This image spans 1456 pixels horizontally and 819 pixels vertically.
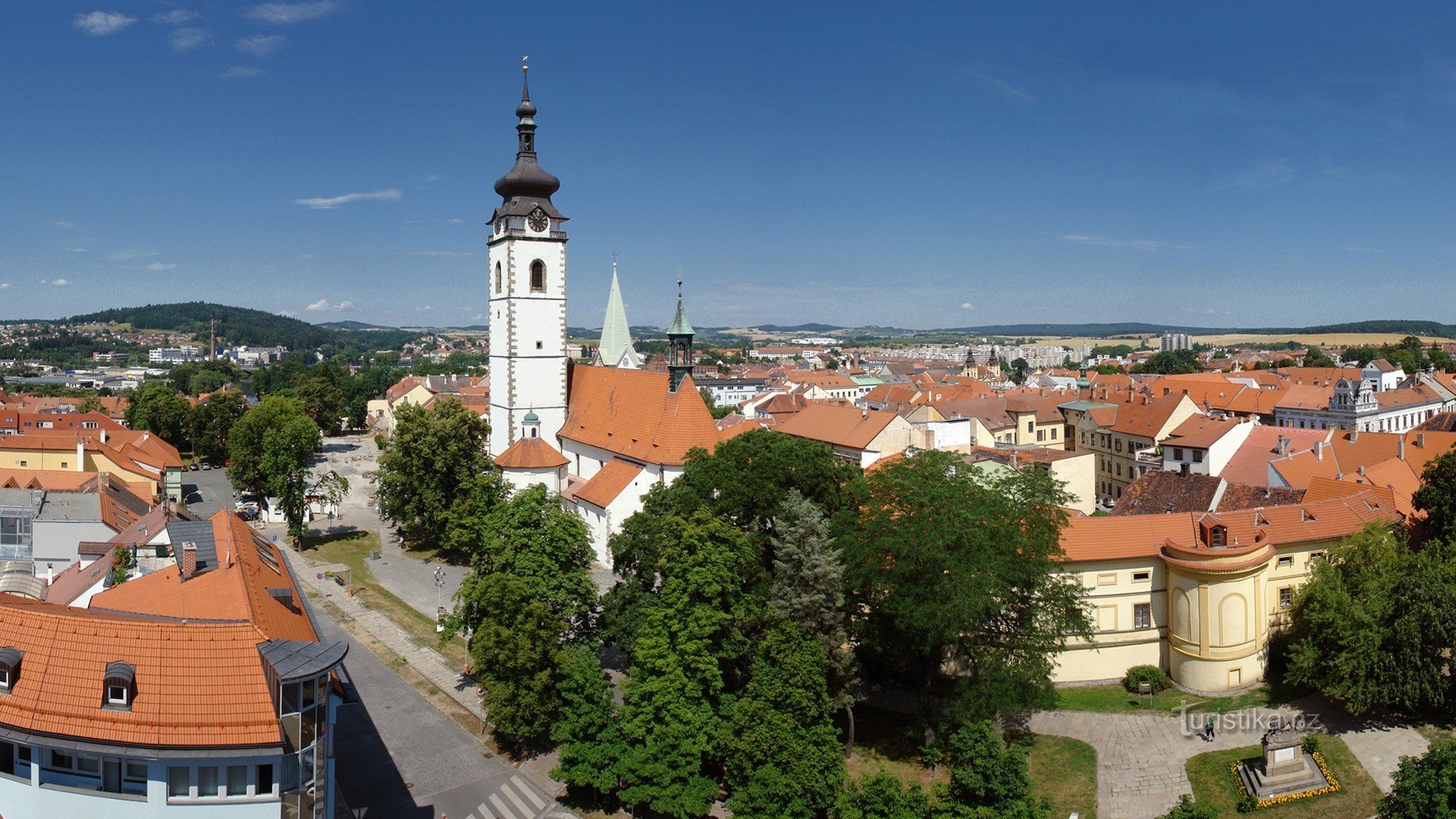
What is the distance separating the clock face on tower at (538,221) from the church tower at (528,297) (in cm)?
4

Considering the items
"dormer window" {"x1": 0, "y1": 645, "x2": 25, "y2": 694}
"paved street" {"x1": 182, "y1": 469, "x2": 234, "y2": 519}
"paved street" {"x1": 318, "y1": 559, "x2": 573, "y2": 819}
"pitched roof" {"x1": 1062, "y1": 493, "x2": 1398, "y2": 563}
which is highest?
"dormer window" {"x1": 0, "y1": 645, "x2": 25, "y2": 694}

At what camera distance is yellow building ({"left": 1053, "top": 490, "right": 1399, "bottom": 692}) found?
96.7ft

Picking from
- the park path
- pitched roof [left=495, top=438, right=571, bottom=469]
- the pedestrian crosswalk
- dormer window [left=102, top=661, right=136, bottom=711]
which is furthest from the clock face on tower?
dormer window [left=102, top=661, right=136, bottom=711]

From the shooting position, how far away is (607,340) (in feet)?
243

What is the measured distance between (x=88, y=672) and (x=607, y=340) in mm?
59319

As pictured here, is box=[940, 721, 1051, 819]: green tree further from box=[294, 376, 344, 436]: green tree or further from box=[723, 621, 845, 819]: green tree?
box=[294, 376, 344, 436]: green tree

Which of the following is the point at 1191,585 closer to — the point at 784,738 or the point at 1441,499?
the point at 1441,499

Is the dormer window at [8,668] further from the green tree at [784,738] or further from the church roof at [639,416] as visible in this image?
the church roof at [639,416]

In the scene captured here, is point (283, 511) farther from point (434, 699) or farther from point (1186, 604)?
point (1186, 604)

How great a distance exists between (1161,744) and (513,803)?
59.1 feet

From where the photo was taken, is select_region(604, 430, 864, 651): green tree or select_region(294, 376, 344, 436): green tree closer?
select_region(604, 430, 864, 651): green tree

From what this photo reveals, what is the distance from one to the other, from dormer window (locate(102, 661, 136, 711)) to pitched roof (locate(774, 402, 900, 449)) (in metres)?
46.7

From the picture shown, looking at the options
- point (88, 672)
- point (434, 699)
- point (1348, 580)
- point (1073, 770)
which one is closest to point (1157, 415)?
point (1348, 580)

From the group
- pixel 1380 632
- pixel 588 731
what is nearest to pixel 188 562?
pixel 588 731
